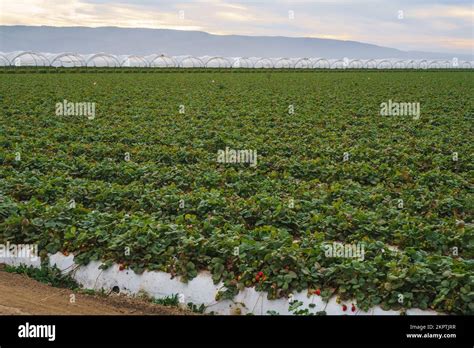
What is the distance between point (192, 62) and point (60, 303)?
53729 millimetres

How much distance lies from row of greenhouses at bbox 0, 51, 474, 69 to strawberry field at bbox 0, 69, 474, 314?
111 feet

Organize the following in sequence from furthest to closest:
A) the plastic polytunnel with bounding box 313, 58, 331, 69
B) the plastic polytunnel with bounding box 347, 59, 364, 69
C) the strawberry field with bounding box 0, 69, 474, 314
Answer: the plastic polytunnel with bounding box 347, 59, 364, 69 < the plastic polytunnel with bounding box 313, 58, 331, 69 < the strawberry field with bounding box 0, 69, 474, 314

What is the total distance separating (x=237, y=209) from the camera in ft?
25.6

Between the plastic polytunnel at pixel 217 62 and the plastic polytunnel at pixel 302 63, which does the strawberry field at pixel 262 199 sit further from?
the plastic polytunnel at pixel 302 63

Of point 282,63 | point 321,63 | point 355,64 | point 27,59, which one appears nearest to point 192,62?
point 282,63

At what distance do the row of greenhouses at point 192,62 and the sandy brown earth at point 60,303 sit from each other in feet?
143

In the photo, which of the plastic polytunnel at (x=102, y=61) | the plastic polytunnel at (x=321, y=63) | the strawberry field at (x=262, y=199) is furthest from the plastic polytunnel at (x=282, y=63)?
the strawberry field at (x=262, y=199)

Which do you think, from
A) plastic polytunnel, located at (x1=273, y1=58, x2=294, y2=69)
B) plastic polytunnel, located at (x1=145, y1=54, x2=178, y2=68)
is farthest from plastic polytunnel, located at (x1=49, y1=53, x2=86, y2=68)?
plastic polytunnel, located at (x1=273, y1=58, x2=294, y2=69)

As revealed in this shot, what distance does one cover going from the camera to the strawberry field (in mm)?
5898

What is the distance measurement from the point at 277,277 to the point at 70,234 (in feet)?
9.18

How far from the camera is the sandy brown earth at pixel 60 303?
578 centimetres

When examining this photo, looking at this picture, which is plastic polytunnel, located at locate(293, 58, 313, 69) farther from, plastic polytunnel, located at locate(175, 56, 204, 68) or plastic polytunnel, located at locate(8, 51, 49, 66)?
plastic polytunnel, located at locate(8, 51, 49, 66)
